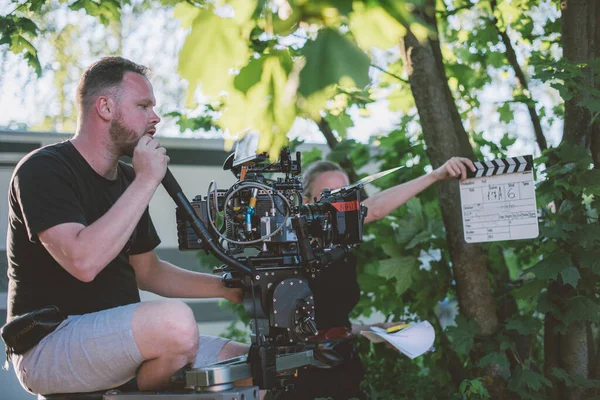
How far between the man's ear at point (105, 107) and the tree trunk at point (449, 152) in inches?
77.7

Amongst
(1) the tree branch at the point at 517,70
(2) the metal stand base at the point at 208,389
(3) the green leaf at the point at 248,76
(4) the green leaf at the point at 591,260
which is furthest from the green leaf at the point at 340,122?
(3) the green leaf at the point at 248,76

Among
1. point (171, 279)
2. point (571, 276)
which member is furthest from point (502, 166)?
point (171, 279)

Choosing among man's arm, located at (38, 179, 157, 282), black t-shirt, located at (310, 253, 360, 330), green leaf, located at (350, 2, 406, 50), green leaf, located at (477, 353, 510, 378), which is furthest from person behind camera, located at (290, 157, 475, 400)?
green leaf, located at (350, 2, 406, 50)

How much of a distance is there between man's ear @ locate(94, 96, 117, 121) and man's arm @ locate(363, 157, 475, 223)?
162 cm

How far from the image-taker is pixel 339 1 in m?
1.34

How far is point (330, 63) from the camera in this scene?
127 cm

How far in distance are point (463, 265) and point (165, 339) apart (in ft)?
7.34

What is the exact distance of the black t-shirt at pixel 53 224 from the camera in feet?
7.80

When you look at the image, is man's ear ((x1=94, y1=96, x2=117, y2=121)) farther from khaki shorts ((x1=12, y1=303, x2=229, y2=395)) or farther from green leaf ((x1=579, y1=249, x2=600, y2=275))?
green leaf ((x1=579, y1=249, x2=600, y2=275))

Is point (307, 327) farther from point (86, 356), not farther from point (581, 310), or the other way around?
point (581, 310)

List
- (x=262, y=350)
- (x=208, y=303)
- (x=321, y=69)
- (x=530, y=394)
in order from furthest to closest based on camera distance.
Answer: (x=208, y=303) < (x=530, y=394) < (x=262, y=350) < (x=321, y=69)

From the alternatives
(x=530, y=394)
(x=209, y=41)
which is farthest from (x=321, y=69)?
(x=530, y=394)

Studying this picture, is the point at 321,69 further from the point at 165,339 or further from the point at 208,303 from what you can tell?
the point at 208,303

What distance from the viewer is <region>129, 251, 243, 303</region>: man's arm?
9.91ft
